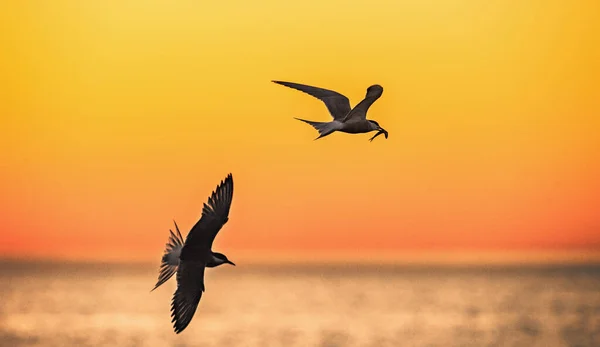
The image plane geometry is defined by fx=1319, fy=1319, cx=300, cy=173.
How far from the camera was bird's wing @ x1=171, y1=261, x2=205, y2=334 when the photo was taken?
2067cm

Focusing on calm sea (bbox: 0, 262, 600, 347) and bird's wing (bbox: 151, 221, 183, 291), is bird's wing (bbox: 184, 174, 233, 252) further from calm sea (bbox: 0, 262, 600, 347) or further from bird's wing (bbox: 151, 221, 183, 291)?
calm sea (bbox: 0, 262, 600, 347)

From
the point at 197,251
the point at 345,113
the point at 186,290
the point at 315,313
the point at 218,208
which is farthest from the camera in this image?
the point at 315,313

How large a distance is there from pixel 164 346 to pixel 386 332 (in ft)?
45.6

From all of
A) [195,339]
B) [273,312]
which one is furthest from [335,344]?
[273,312]

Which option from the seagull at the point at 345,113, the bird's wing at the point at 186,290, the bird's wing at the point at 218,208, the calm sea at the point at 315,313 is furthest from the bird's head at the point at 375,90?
the calm sea at the point at 315,313

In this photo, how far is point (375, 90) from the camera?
65.3 feet

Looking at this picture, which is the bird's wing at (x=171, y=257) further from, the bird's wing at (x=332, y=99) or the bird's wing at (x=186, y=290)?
the bird's wing at (x=332, y=99)

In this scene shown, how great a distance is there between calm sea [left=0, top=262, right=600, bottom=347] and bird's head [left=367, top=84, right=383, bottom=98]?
1552 inches

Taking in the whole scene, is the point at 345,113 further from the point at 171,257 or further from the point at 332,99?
the point at 171,257

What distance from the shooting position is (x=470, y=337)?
65500 mm

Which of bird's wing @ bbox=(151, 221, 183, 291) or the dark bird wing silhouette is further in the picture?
bird's wing @ bbox=(151, 221, 183, 291)

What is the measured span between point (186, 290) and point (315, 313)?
6126 cm

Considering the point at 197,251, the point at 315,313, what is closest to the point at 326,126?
the point at 197,251

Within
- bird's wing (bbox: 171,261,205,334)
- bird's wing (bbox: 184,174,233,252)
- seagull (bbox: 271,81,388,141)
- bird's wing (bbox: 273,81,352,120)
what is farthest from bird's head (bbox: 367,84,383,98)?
bird's wing (bbox: 171,261,205,334)
